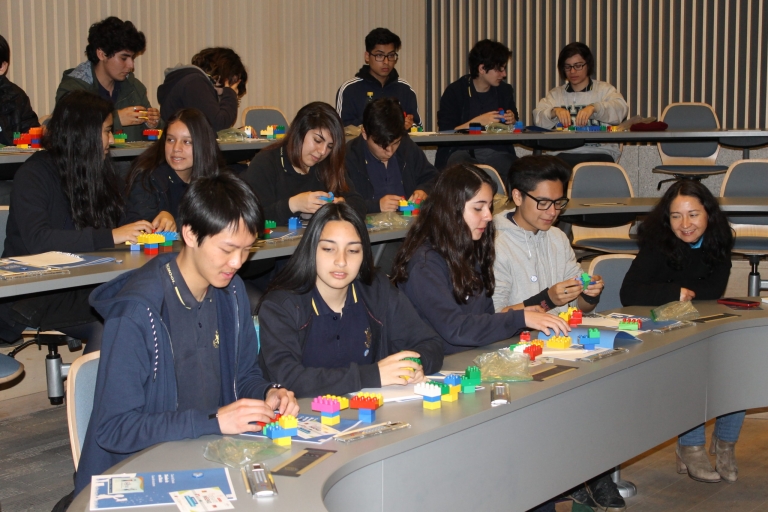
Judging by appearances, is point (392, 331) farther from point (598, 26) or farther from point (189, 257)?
point (598, 26)

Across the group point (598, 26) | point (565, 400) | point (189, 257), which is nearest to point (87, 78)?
point (189, 257)

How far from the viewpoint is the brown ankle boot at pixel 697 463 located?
3311mm

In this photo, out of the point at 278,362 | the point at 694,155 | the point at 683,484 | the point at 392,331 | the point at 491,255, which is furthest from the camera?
the point at 694,155

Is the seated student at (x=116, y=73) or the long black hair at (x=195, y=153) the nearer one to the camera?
the long black hair at (x=195, y=153)

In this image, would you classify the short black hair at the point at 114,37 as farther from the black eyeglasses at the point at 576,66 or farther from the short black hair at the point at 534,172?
the black eyeglasses at the point at 576,66

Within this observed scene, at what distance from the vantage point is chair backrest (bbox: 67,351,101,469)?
1.93m

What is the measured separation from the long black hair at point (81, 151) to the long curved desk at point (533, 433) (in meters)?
1.72

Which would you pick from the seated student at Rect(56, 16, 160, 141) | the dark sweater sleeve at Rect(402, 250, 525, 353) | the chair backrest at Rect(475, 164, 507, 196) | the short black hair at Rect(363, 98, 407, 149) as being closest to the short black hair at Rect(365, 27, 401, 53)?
the chair backrest at Rect(475, 164, 507, 196)

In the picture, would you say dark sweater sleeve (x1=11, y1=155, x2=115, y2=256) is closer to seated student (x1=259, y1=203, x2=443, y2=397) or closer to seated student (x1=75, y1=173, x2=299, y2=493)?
seated student (x1=259, y1=203, x2=443, y2=397)

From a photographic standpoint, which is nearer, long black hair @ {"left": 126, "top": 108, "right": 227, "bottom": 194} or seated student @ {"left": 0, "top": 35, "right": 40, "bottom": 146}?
long black hair @ {"left": 126, "top": 108, "right": 227, "bottom": 194}

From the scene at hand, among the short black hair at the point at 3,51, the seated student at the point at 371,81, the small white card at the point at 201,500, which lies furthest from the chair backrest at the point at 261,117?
the small white card at the point at 201,500

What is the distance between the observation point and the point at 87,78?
543 cm

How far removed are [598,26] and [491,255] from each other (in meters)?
6.85

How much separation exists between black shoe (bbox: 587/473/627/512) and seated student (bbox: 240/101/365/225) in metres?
1.72
